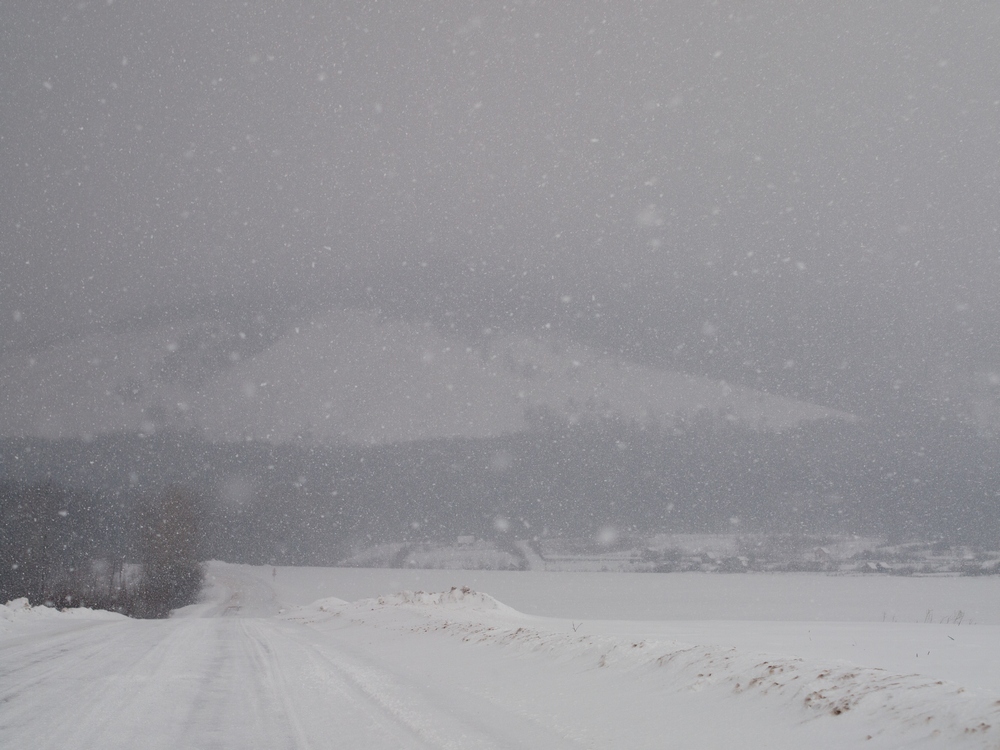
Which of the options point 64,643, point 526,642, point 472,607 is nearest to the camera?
point 526,642

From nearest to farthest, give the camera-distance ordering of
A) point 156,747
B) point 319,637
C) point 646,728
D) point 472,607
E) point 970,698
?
point 970,698
point 156,747
point 646,728
point 319,637
point 472,607

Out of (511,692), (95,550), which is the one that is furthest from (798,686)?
(95,550)

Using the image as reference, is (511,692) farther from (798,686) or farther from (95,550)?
(95,550)

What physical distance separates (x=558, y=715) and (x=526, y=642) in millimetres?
5153

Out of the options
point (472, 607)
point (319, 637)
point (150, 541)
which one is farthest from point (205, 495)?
point (319, 637)

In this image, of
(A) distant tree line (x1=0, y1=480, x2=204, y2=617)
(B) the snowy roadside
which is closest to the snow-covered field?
(B) the snowy roadside

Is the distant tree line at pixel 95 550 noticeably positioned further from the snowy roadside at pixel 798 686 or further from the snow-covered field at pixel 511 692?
the snowy roadside at pixel 798 686

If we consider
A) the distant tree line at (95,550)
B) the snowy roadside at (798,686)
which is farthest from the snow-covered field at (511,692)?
the distant tree line at (95,550)

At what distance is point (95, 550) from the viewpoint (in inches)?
3226

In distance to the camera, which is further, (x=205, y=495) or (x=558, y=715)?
(x=205, y=495)

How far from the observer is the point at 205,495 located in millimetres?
80375

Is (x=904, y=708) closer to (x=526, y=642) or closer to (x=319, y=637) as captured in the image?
(x=526, y=642)

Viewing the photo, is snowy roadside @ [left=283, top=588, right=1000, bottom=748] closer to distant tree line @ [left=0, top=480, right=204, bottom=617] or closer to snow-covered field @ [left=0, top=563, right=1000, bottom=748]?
snow-covered field @ [left=0, top=563, right=1000, bottom=748]

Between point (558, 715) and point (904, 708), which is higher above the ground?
point (904, 708)
